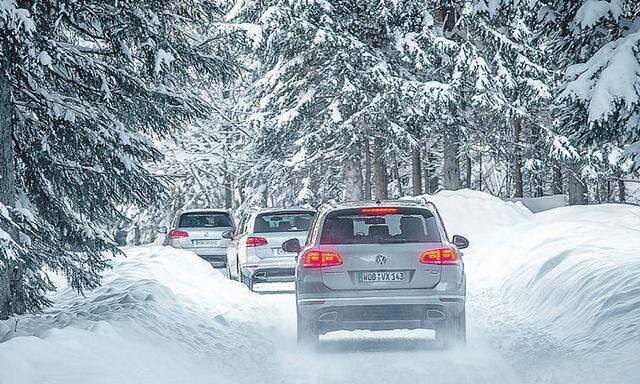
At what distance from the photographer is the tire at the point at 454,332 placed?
10.4 m

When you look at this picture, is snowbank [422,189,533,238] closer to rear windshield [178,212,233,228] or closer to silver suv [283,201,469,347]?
rear windshield [178,212,233,228]

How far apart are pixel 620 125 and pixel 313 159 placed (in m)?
23.4

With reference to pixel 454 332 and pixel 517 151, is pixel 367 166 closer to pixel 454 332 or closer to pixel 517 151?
pixel 517 151

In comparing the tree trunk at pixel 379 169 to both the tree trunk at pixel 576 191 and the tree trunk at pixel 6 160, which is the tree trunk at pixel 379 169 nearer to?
the tree trunk at pixel 576 191

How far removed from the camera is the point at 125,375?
7.80 meters

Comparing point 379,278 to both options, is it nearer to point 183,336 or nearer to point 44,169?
point 183,336

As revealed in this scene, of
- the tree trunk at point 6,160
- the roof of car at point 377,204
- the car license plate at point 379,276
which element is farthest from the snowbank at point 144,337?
the roof of car at point 377,204

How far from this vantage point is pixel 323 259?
1046 cm

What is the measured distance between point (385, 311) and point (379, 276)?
393 mm

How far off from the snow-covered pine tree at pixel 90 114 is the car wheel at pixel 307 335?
3058mm

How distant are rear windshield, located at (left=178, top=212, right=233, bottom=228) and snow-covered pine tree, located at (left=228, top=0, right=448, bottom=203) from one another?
A: 6735 millimetres

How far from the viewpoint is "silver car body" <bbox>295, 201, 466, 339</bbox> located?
10.3 metres

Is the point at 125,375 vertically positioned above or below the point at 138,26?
below

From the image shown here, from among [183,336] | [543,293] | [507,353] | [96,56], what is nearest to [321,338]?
[183,336]
